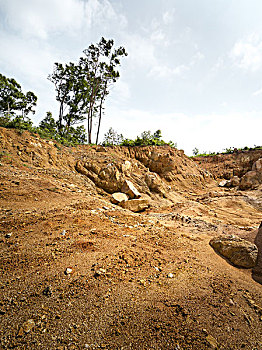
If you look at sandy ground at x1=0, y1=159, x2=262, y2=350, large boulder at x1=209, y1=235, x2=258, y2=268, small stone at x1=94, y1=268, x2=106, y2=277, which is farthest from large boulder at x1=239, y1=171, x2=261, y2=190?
small stone at x1=94, y1=268, x2=106, y2=277

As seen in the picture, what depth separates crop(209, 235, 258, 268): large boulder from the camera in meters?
3.24

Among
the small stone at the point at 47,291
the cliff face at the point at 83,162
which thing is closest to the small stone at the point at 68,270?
the small stone at the point at 47,291

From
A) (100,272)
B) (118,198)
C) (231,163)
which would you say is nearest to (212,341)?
(100,272)

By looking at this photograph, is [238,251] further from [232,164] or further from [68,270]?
[232,164]

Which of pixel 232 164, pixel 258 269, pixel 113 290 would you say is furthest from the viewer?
pixel 232 164

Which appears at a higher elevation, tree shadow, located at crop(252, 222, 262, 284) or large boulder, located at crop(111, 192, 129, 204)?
large boulder, located at crop(111, 192, 129, 204)

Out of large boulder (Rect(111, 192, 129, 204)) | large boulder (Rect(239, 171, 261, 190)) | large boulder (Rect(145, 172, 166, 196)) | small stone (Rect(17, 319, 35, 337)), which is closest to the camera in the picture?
small stone (Rect(17, 319, 35, 337))

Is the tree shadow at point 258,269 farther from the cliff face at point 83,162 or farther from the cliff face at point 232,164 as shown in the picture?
the cliff face at point 232,164

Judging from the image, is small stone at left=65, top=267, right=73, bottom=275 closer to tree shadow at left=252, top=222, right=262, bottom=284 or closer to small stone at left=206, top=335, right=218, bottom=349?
small stone at left=206, top=335, right=218, bottom=349

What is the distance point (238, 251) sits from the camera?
11.2 ft

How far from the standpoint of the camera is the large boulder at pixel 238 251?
3242 mm

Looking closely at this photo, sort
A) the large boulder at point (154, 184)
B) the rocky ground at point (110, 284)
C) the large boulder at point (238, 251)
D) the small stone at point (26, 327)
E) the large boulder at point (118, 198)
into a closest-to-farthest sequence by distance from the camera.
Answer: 1. the small stone at point (26, 327)
2. the rocky ground at point (110, 284)
3. the large boulder at point (238, 251)
4. the large boulder at point (118, 198)
5. the large boulder at point (154, 184)

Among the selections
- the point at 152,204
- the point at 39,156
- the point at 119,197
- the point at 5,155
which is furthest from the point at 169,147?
the point at 5,155

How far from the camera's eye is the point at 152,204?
10000mm
